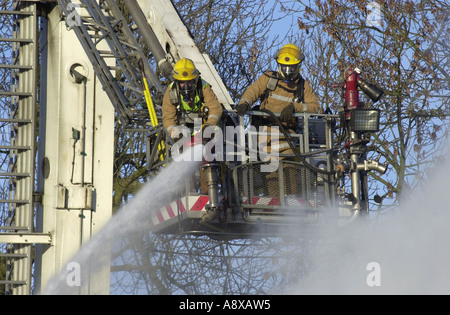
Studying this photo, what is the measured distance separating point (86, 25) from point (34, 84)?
3.22 feet

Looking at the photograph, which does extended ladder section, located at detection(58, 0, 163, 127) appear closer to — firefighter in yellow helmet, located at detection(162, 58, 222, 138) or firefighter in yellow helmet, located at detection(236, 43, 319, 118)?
firefighter in yellow helmet, located at detection(162, 58, 222, 138)

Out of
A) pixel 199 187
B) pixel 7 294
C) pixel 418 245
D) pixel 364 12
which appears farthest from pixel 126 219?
pixel 364 12

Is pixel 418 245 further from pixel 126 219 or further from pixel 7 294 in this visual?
pixel 7 294

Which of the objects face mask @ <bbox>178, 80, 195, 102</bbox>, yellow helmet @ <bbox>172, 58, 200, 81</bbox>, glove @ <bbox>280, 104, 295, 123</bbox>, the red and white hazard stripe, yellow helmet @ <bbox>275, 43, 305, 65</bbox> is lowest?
the red and white hazard stripe

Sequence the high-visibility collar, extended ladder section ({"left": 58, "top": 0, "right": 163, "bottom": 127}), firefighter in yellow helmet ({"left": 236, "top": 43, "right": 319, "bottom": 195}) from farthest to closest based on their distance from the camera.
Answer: extended ladder section ({"left": 58, "top": 0, "right": 163, "bottom": 127}), firefighter in yellow helmet ({"left": 236, "top": 43, "right": 319, "bottom": 195}), the high-visibility collar

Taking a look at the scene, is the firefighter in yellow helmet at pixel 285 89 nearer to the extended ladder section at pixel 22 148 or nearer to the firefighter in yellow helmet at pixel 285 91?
the firefighter in yellow helmet at pixel 285 91

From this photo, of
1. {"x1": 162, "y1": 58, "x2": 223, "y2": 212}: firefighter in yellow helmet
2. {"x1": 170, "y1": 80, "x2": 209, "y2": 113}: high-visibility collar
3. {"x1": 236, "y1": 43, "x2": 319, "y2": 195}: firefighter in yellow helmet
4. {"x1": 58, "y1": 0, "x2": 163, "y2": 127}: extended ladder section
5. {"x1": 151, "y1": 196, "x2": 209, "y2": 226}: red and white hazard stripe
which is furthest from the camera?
{"x1": 58, "y1": 0, "x2": 163, "y2": 127}: extended ladder section

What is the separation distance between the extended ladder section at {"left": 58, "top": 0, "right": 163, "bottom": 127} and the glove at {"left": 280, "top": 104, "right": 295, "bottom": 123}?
67.4 inches

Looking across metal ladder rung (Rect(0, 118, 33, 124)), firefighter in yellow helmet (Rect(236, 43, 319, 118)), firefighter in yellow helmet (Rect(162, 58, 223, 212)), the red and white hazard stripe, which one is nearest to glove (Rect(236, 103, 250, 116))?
firefighter in yellow helmet (Rect(162, 58, 223, 212))

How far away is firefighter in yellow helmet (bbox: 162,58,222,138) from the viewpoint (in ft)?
38.1

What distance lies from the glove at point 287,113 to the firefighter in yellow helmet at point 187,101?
0.78m

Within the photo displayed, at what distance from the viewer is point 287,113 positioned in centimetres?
1187

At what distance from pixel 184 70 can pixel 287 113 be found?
1.32 m

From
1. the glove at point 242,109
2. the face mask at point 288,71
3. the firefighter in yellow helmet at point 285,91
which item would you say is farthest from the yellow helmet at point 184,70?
the face mask at point 288,71
